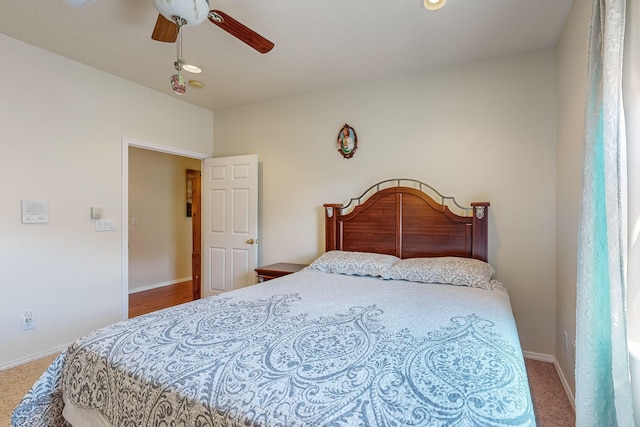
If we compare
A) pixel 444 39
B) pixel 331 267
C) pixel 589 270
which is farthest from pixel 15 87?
pixel 589 270

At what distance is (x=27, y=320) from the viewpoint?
257 centimetres

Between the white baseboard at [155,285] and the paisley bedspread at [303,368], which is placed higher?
the paisley bedspread at [303,368]

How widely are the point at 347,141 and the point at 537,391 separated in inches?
103

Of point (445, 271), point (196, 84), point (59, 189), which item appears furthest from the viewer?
point (196, 84)

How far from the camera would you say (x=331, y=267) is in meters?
2.79

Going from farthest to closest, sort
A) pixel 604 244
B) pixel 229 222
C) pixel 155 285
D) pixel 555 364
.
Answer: pixel 155 285, pixel 229 222, pixel 555 364, pixel 604 244

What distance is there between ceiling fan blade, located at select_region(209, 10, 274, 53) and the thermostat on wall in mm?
2198

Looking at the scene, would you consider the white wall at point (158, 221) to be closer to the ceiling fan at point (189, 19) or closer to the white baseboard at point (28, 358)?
the white baseboard at point (28, 358)

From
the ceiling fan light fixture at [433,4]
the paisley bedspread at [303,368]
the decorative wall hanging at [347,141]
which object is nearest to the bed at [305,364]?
the paisley bedspread at [303,368]

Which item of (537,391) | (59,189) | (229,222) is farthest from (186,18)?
(537,391)

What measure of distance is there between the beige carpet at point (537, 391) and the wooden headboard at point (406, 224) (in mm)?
942

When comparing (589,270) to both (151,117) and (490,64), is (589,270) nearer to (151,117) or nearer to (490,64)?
(490,64)

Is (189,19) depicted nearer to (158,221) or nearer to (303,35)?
(303,35)

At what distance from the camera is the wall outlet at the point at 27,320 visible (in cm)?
256
